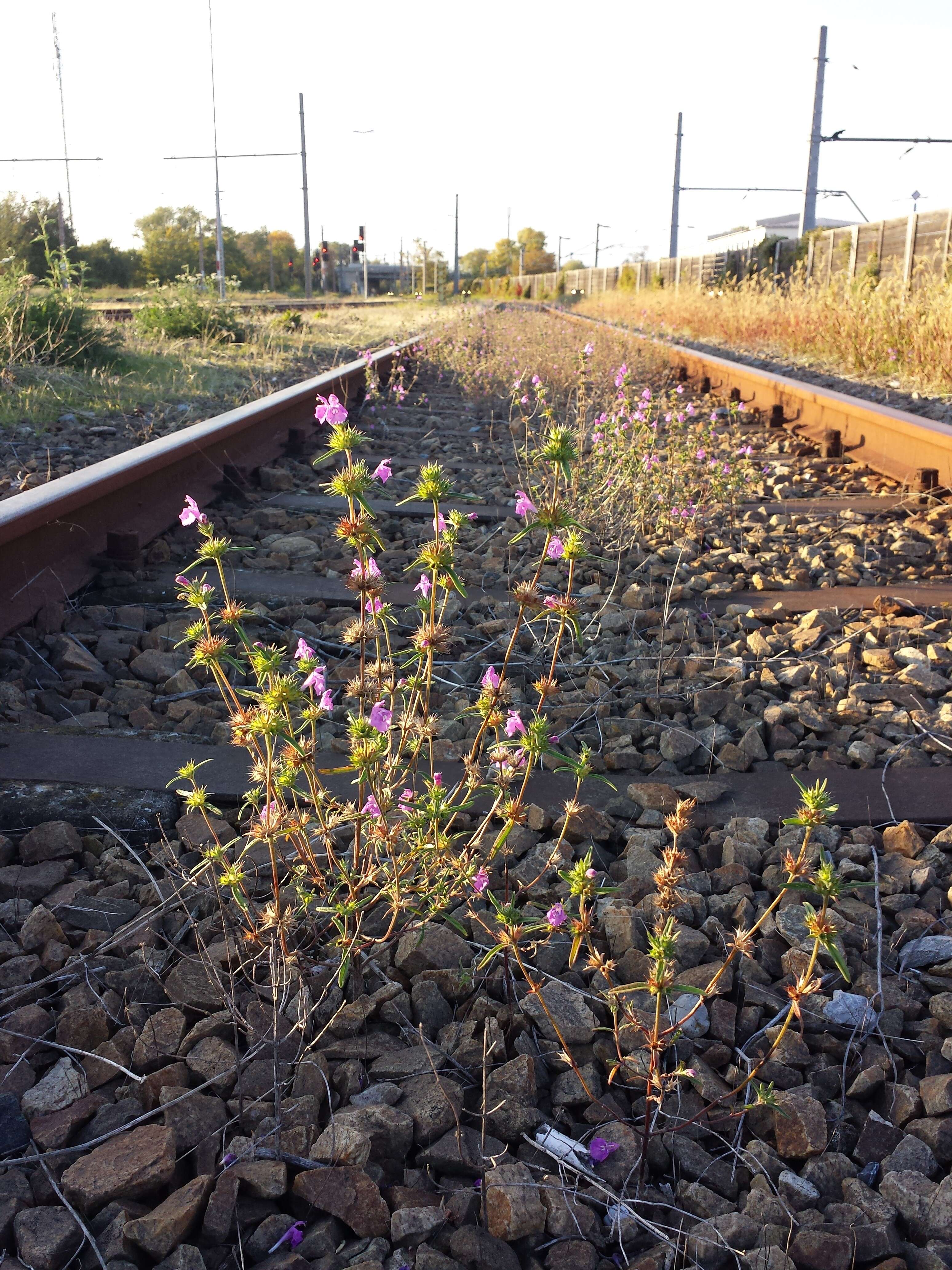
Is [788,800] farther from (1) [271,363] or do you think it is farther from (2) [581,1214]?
(1) [271,363]

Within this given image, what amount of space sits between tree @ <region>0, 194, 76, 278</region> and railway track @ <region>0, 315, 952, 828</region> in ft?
28.5

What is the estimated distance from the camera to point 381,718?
1698 millimetres

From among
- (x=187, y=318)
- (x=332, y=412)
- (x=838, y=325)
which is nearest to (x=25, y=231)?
(x=187, y=318)

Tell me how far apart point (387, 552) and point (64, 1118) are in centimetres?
318

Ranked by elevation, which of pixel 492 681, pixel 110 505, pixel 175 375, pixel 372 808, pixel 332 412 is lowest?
pixel 372 808

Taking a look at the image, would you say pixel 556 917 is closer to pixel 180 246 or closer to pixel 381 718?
pixel 381 718

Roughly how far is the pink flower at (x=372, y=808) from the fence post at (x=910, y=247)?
56.9 feet

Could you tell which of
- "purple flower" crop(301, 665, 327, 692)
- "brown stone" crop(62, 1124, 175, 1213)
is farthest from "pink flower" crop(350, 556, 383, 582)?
"brown stone" crop(62, 1124, 175, 1213)

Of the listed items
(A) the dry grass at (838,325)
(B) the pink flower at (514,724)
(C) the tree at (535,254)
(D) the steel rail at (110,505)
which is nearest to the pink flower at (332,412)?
(B) the pink flower at (514,724)

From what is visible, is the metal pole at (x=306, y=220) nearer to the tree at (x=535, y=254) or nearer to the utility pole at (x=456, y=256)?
the utility pole at (x=456, y=256)

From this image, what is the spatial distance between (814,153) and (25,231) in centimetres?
2047

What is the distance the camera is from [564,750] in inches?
110

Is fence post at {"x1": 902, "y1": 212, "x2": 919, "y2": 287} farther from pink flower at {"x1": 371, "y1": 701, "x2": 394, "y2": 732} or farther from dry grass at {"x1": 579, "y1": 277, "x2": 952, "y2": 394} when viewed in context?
pink flower at {"x1": 371, "y1": 701, "x2": 394, "y2": 732}

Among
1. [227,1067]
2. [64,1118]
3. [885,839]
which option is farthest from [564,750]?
[64,1118]
